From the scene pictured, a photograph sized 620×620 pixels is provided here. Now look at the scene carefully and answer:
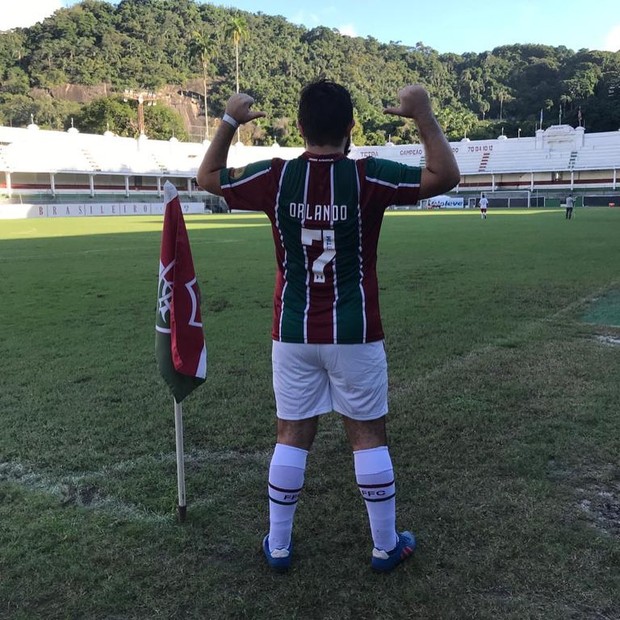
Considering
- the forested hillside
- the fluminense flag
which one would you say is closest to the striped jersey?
the fluminense flag

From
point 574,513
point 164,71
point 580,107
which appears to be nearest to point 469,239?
point 574,513

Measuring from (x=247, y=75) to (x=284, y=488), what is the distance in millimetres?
138223

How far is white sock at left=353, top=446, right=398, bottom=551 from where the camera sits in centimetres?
268

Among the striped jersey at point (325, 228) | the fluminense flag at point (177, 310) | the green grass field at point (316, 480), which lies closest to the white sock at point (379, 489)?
the green grass field at point (316, 480)

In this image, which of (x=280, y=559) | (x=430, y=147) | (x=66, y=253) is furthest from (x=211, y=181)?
(x=66, y=253)

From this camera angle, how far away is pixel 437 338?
6.99 meters

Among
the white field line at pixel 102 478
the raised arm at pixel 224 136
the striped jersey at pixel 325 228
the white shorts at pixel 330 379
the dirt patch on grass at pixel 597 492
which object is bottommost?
the white field line at pixel 102 478

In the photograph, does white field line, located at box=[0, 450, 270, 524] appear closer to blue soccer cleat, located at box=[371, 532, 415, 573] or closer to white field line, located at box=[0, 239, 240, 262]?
blue soccer cleat, located at box=[371, 532, 415, 573]

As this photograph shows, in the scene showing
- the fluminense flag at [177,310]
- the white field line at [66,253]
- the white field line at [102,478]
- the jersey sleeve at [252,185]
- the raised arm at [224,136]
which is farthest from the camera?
the white field line at [66,253]

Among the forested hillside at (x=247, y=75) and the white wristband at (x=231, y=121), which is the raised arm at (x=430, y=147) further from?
the forested hillside at (x=247, y=75)

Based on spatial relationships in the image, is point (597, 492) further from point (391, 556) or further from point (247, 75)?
point (247, 75)

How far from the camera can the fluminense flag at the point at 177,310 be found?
3006mm

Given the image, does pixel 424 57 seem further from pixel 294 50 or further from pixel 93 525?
pixel 93 525

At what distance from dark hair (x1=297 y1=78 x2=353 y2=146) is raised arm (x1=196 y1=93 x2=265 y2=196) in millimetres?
320
